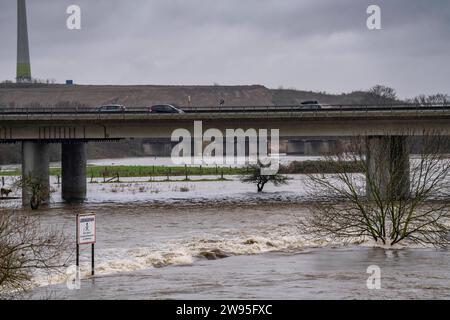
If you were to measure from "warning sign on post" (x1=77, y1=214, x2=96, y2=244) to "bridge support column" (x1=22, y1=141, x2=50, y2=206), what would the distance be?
41075 millimetres

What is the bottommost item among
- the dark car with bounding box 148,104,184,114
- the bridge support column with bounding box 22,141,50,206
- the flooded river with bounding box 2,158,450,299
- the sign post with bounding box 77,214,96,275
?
the flooded river with bounding box 2,158,450,299

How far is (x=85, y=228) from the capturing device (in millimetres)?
29797

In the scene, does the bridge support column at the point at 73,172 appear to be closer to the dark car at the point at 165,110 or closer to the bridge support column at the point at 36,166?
the bridge support column at the point at 36,166

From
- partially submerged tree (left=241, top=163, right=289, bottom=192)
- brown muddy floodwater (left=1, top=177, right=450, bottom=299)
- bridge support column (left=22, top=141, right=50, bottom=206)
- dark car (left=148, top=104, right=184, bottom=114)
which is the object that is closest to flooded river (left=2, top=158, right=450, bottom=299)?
brown muddy floodwater (left=1, top=177, right=450, bottom=299)

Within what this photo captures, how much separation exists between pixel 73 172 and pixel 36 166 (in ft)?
20.7

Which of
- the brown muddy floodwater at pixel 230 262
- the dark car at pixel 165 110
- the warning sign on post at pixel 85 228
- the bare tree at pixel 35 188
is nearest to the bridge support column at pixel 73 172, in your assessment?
the bare tree at pixel 35 188

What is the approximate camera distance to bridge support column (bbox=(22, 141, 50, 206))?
7112cm

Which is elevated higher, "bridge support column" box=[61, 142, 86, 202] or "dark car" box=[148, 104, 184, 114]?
"dark car" box=[148, 104, 184, 114]

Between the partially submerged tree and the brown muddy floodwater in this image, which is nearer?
the brown muddy floodwater

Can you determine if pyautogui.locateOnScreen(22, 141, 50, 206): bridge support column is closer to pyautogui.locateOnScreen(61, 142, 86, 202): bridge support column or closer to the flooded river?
pyautogui.locateOnScreen(61, 142, 86, 202): bridge support column

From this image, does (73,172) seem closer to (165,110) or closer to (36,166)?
(36,166)

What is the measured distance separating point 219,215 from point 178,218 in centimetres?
300

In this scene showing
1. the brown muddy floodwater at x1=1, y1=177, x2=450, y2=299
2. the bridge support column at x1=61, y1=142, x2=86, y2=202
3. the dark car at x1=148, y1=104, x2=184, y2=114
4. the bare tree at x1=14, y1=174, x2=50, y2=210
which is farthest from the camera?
the bridge support column at x1=61, y1=142, x2=86, y2=202
